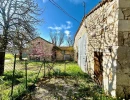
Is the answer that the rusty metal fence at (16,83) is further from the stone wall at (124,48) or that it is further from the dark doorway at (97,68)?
the stone wall at (124,48)

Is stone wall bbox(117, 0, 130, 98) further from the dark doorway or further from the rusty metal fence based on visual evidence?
the rusty metal fence

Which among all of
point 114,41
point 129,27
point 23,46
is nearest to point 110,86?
point 114,41

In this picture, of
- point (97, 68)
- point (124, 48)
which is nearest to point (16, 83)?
point (97, 68)

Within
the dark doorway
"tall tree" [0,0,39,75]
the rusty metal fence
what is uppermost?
"tall tree" [0,0,39,75]

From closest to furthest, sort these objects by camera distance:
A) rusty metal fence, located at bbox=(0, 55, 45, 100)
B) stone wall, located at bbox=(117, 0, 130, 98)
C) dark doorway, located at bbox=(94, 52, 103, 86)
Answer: stone wall, located at bbox=(117, 0, 130, 98) < rusty metal fence, located at bbox=(0, 55, 45, 100) < dark doorway, located at bbox=(94, 52, 103, 86)

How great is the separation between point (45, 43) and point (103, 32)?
25.2 metres

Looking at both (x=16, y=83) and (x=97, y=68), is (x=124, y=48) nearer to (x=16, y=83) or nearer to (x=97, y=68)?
(x=97, y=68)

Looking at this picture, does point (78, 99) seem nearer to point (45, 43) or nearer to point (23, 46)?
point (23, 46)

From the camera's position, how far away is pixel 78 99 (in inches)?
197

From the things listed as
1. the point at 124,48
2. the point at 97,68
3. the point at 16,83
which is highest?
the point at 124,48

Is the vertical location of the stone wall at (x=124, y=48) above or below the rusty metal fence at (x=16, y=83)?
above

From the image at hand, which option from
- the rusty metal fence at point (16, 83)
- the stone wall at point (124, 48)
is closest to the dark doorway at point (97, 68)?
the stone wall at point (124, 48)

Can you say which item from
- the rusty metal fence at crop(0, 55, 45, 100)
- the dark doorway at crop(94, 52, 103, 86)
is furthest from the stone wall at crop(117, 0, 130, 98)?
the rusty metal fence at crop(0, 55, 45, 100)

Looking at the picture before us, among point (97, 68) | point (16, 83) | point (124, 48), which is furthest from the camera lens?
point (16, 83)
